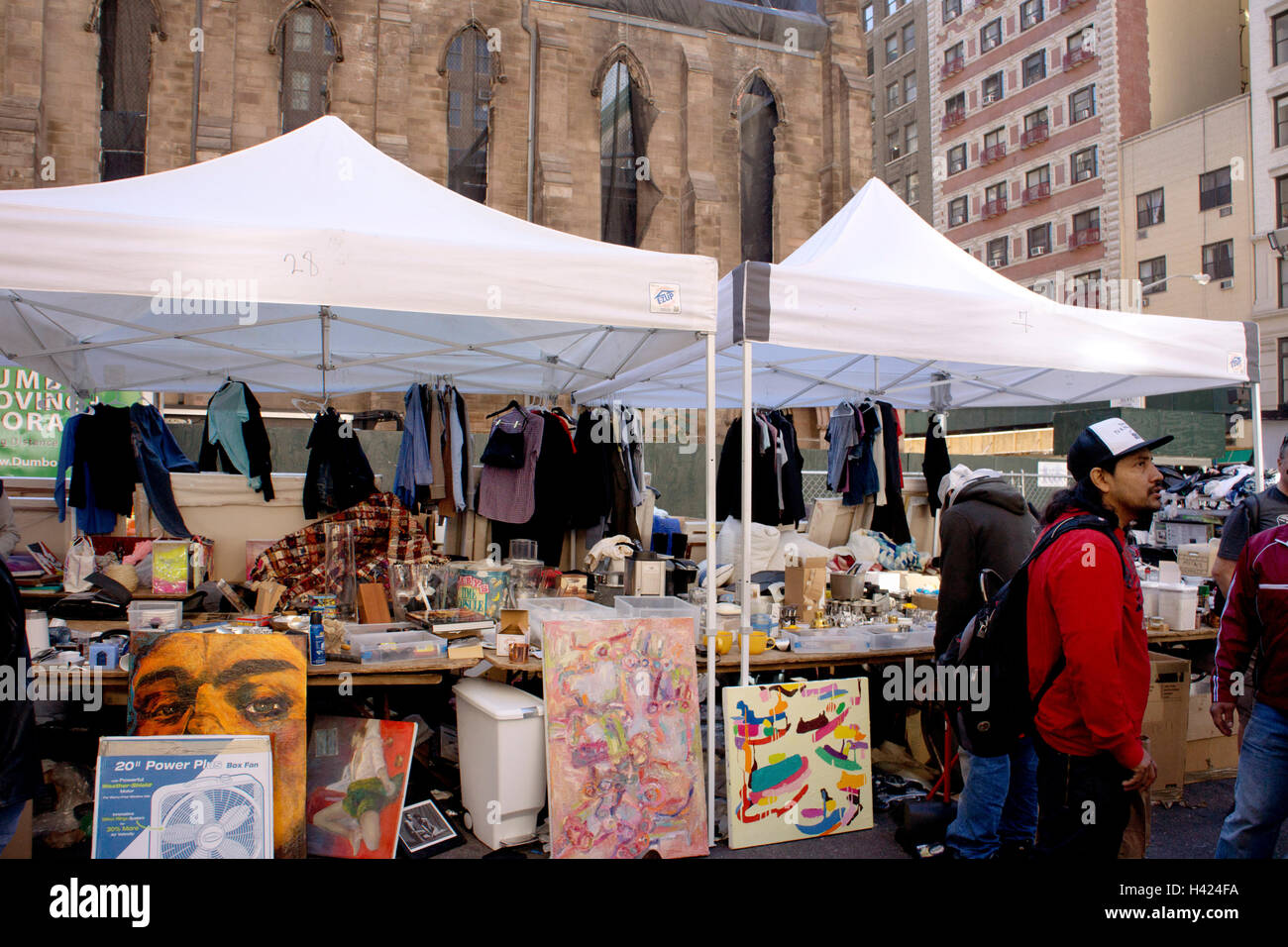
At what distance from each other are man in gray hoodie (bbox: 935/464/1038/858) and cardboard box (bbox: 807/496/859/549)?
373 cm

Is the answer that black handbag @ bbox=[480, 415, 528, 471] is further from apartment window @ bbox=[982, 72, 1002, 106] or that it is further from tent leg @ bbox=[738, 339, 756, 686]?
apartment window @ bbox=[982, 72, 1002, 106]

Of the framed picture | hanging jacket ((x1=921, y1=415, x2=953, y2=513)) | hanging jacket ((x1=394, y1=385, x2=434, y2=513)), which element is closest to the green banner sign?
hanging jacket ((x1=394, y1=385, x2=434, y2=513))

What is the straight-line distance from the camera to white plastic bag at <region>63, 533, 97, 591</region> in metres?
4.95

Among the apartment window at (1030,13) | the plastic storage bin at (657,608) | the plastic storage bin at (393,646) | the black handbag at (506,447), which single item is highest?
the apartment window at (1030,13)

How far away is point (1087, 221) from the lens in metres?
34.8

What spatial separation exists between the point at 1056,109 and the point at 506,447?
38.4 metres

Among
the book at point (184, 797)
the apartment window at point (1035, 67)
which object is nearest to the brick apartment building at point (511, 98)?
the book at point (184, 797)

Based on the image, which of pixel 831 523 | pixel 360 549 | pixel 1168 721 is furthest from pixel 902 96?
pixel 360 549

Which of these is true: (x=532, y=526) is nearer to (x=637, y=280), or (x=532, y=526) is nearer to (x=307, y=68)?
(x=637, y=280)

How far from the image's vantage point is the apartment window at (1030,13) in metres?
36.9

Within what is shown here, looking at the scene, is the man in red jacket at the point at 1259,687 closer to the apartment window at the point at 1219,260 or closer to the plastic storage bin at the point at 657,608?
the plastic storage bin at the point at 657,608

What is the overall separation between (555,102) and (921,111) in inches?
1301

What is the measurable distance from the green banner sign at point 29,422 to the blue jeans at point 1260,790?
9.86 m

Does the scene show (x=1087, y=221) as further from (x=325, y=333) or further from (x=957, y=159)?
(x=325, y=333)
